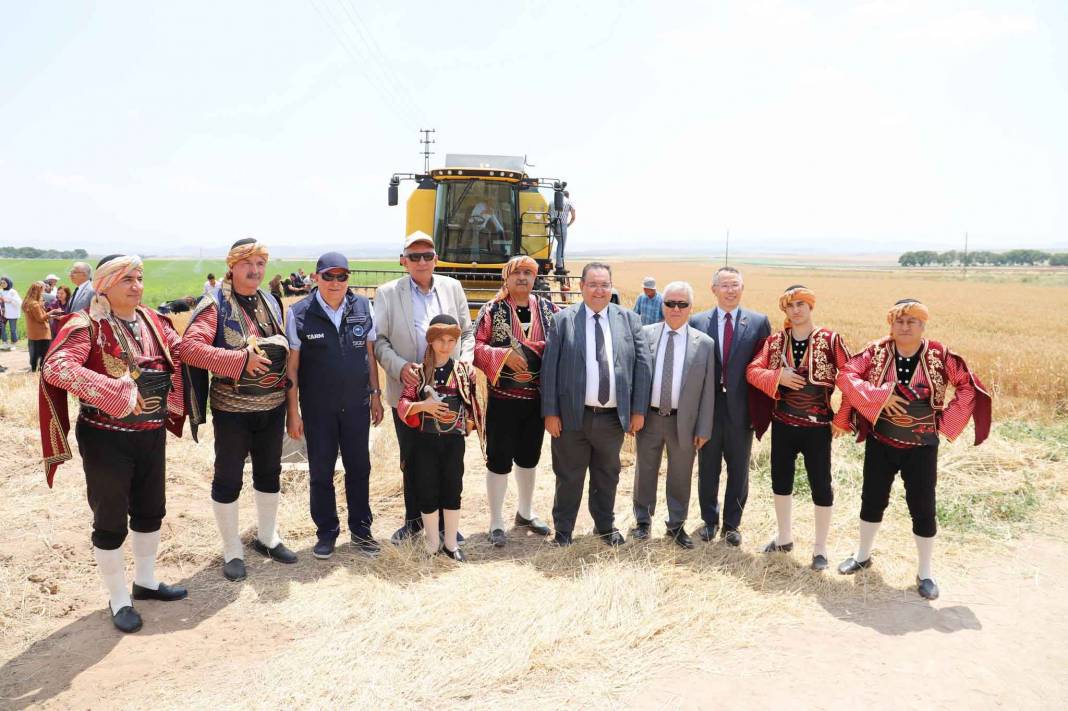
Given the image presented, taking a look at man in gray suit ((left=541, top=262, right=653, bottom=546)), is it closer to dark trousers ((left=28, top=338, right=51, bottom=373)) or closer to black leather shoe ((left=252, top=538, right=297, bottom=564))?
black leather shoe ((left=252, top=538, right=297, bottom=564))

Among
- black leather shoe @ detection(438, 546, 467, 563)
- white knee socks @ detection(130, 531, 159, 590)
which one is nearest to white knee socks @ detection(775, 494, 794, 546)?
black leather shoe @ detection(438, 546, 467, 563)

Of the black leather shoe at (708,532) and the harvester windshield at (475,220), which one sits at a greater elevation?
the harvester windshield at (475,220)

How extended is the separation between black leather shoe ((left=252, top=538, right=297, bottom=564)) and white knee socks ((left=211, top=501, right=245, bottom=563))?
0.22 m

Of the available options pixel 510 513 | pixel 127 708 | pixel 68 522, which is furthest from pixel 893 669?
pixel 68 522

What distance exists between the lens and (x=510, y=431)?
192 inches

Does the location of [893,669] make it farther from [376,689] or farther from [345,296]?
[345,296]

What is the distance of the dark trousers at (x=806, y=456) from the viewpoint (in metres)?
4.45

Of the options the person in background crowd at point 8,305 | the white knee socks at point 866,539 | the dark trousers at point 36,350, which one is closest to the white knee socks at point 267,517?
the white knee socks at point 866,539

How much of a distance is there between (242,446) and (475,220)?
7254 mm

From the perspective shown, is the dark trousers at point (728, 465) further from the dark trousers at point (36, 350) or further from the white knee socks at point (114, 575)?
the dark trousers at point (36, 350)

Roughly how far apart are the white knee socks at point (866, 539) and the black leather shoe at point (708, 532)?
0.94 m

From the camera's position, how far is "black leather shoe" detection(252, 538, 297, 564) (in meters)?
4.62

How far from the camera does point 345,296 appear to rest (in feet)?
15.1

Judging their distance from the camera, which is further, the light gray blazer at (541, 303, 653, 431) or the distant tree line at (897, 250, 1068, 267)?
the distant tree line at (897, 250, 1068, 267)
